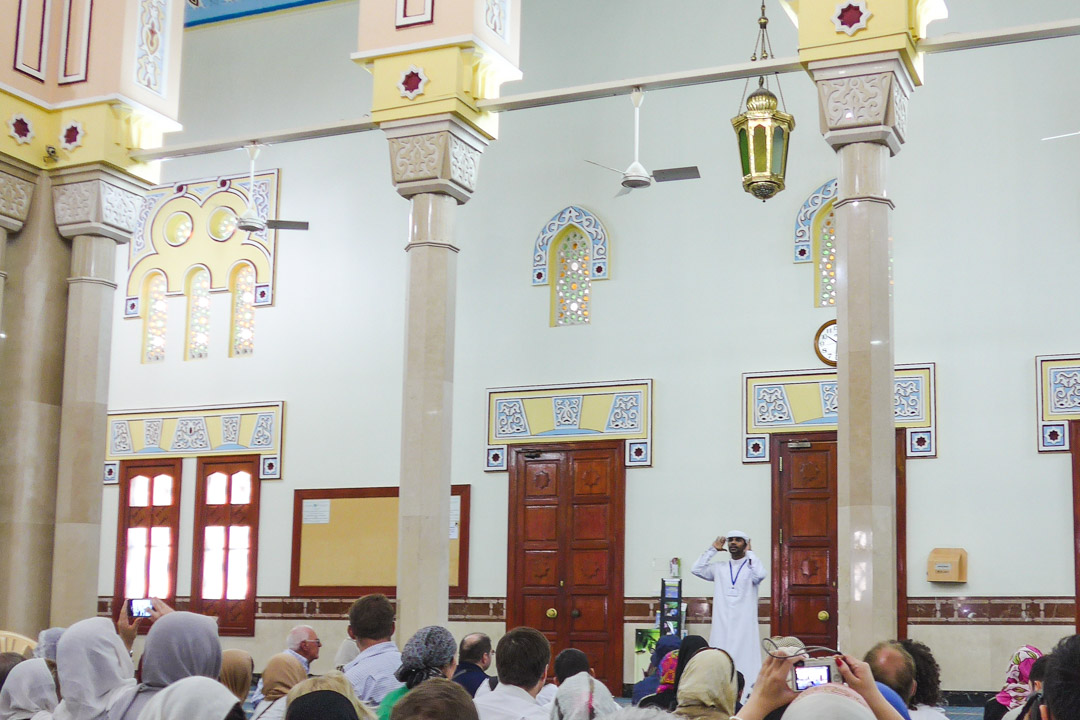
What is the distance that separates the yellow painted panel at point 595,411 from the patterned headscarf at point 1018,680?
18.7 feet

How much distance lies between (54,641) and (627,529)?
5257 mm

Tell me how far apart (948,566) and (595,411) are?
292 centimetres

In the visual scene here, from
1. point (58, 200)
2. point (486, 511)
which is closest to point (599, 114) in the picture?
point (486, 511)

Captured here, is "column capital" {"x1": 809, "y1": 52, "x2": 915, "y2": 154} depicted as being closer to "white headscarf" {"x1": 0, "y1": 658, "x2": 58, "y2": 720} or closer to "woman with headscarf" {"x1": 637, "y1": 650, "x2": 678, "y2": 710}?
"woman with headscarf" {"x1": 637, "y1": 650, "x2": 678, "y2": 710}

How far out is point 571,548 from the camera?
392 inches

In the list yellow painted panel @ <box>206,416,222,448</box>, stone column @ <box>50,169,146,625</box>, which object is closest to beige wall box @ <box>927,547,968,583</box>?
stone column @ <box>50,169,146,625</box>

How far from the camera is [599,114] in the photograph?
10.4m

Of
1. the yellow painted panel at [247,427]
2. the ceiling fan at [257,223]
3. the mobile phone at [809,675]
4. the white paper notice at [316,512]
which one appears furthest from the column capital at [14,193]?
the mobile phone at [809,675]

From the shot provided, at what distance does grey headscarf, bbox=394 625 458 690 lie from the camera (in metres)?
4.25

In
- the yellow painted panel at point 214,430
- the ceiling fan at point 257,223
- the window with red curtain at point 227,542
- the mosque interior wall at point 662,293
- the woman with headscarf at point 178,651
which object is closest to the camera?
the woman with headscarf at point 178,651

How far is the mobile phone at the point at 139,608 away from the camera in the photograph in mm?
4570

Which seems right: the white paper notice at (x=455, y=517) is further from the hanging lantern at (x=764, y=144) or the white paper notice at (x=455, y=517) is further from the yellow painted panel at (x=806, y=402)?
the hanging lantern at (x=764, y=144)

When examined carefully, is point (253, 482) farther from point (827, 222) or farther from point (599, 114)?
point (827, 222)

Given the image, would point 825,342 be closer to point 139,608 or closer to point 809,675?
point 139,608
